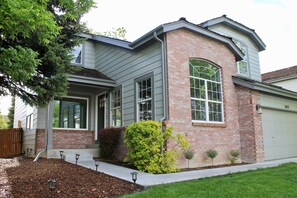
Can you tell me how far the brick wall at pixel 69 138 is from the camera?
10961 mm

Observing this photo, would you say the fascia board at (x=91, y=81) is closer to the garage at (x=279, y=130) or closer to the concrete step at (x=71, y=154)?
the concrete step at (x=71, y=154)

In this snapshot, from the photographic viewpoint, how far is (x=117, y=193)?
5336 millimetres

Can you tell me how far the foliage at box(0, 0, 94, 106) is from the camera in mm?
4602

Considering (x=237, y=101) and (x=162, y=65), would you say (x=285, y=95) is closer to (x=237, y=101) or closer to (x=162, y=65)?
(x=237, y=101)

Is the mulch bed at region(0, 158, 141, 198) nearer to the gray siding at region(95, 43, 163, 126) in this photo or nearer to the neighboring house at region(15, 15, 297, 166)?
the neighboring house at region(15, 15, 297, 166)

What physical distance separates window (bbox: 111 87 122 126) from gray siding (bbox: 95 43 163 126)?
1.45 ft

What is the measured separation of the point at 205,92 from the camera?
32.4ft

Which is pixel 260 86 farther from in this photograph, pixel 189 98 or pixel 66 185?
pixel 66 185

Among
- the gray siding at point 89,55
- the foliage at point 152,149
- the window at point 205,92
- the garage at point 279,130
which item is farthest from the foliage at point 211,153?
the gray siding at point 89,55

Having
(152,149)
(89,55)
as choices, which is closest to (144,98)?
(152,149)

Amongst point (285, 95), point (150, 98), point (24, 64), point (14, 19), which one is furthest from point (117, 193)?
point (285, 95)

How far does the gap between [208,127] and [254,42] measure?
27.8ft

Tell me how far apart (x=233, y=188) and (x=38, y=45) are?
5.64 metres

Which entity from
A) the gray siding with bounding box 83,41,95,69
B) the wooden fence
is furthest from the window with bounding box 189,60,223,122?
the wooden fence
